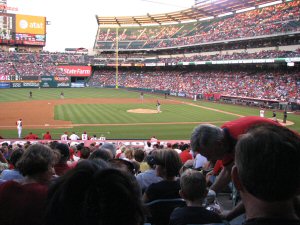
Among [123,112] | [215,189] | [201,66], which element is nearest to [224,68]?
[201,66]

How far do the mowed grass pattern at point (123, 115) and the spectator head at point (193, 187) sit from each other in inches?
1103

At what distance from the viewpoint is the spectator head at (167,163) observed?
4.61 m

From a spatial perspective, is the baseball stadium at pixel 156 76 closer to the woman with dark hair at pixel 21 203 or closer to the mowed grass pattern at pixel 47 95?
the mowed grass pattern at pixel 47 95

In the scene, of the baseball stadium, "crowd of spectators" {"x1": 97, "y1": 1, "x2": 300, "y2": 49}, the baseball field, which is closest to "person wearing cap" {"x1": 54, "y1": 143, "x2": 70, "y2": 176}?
the baseball stadium

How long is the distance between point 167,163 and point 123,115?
30931mm

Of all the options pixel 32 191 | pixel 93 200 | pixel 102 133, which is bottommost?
pixel 102 133

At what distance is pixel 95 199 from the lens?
5.85 ft

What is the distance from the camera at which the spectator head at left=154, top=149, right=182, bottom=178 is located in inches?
181

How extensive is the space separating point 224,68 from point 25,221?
64793 millimetres

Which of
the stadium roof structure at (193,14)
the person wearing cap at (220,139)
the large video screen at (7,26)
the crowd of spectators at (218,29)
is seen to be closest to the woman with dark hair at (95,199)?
the person wearing cap at (220,139)

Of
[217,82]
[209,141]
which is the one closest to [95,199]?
[209,141]

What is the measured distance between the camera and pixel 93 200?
1.79 m

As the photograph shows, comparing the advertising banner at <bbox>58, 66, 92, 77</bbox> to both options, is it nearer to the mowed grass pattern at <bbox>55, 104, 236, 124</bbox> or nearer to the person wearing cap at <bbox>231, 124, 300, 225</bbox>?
the mowed grass pattern at <bbox>55, 104, 236, 124</bbox>

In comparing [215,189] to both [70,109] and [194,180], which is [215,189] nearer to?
[194,180]
